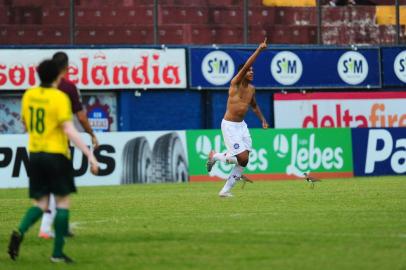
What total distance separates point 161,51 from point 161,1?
156cm

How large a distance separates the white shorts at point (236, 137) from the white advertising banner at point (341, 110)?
15.3m

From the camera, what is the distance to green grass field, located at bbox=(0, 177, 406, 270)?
11078mm

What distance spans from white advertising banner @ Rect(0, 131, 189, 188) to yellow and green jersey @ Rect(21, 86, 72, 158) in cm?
1731

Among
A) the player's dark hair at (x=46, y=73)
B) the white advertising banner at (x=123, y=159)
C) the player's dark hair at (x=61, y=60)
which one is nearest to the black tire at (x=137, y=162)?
the white advertising banner at (x=123, y=159)

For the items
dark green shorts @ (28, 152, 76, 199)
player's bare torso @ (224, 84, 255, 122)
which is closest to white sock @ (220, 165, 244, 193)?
player's bare torso @ (224, 84, 255, 122)

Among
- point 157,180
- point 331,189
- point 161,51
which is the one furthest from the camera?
point 161,51

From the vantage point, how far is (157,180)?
3011 cm

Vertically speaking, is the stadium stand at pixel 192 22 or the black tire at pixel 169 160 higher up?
the stadium stand at pixel 192 22

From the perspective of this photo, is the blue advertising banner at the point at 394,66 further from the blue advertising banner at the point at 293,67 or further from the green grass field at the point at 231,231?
the green grass field at the point at 231,231

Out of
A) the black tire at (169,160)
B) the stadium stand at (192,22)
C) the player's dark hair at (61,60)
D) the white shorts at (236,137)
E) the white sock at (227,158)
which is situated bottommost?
the black tire at (169,160)

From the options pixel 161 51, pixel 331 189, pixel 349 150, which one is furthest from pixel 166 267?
pixel 161 51

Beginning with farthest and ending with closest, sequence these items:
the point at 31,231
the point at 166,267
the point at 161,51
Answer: the point at 161,51 → the point at 31,231 → the point at 166,267

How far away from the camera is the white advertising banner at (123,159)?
28.9m

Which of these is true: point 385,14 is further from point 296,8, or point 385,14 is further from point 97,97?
point 97,97
